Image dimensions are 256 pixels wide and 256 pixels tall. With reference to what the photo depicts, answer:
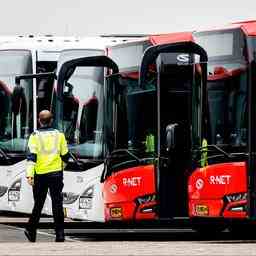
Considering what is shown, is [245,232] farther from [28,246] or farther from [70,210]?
[28,246]

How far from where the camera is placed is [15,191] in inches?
1093

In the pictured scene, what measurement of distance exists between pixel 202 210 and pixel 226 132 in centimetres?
107

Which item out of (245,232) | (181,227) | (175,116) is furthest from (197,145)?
(181,227)

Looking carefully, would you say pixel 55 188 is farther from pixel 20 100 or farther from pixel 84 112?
pixel 20 100

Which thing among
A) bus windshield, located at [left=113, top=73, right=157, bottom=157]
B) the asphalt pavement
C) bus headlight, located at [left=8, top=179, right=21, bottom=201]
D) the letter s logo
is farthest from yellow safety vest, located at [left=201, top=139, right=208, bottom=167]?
bus headlight, located at [left=8, top=179, right=21, bottom=201]

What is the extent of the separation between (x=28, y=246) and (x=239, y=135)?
3.42 meters

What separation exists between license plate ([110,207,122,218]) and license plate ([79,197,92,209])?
89cm

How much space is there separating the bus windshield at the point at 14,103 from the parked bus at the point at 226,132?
5.92 meters

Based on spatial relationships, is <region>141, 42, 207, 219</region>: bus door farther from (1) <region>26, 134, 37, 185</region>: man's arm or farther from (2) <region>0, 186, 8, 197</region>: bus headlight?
(2) <region>0, 186, 8, 197</region>: bus headlight

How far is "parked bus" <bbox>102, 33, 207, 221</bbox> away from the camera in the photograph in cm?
2292

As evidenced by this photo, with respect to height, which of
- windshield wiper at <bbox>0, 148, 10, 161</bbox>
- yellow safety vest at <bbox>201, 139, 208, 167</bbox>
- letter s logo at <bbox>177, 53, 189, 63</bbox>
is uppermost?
letter s logo at <bbox>177, 53, 189, 63</bbox>

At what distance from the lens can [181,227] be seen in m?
27.6

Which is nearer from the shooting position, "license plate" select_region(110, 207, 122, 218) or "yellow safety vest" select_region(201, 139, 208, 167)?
"yellow safety vest" select_region(201, 139, 208, 167)

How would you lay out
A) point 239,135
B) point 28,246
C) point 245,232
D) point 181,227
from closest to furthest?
point 28,246 < point 239,135 < point 245,232 < point 181,227
